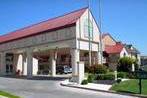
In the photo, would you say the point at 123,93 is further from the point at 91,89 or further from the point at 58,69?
the point at 58,69

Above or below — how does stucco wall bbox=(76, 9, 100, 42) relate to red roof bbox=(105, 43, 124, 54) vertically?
above

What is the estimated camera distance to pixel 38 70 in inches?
2736

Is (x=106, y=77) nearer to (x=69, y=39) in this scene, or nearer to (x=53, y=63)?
(x=69, y=39)

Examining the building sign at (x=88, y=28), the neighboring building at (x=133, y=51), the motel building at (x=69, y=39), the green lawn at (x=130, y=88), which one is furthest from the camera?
the neighboring building at (x=133, y=51)

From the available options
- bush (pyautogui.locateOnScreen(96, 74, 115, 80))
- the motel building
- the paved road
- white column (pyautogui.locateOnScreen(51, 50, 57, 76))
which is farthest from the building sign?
the paved road

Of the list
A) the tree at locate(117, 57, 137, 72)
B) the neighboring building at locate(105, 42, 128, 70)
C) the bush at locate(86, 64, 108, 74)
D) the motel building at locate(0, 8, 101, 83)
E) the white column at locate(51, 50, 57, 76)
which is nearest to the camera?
the bush at locate(86, 64, 108, 74)

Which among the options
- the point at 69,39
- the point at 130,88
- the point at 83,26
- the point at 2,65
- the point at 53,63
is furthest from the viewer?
the point at 2,65

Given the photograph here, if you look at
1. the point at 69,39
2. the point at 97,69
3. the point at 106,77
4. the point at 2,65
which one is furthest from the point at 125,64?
the point at 2,65

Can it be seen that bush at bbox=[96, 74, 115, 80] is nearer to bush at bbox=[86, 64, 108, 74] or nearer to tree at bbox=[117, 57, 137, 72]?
bush at bbox=[86, 64, 108, 74]

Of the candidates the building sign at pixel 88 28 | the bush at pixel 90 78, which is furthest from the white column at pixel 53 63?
the bush at pixel 90 78

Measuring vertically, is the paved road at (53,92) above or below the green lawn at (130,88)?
below

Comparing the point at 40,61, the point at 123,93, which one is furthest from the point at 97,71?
the point at 40,61

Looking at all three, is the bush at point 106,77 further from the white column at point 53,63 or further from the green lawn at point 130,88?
the white column at point 53,63

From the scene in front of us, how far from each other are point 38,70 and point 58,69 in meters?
7.61
